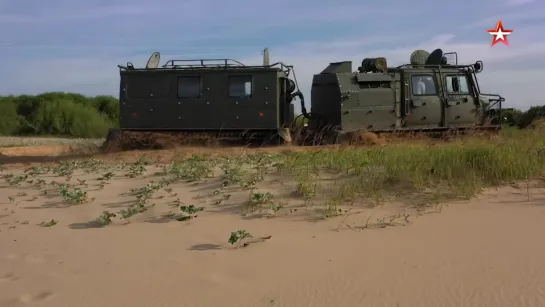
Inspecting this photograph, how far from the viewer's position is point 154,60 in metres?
14.5

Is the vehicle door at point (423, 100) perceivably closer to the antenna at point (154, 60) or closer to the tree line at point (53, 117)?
the antenna at point (154, 60)

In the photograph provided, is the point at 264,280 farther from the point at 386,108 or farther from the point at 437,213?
the point at 386,108

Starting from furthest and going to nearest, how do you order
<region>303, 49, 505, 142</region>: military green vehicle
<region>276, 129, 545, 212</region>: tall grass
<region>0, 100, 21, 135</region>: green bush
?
<region>0, 100, 21, 135</region>: green bush, <region>303, 49, 505, 142</region>: military green vehicle, <region>276, 129, 545, 212</region>: tall grass

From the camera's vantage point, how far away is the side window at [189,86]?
13945 mm

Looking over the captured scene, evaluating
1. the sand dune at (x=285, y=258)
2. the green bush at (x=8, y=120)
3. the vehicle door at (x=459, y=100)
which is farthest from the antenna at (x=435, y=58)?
the green bush at (x=8, y=120)

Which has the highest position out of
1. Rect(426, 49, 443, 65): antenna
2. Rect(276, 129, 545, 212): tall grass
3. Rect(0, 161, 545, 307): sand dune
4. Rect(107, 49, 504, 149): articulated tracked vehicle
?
Rect(426, 49, 443, 65): antenna

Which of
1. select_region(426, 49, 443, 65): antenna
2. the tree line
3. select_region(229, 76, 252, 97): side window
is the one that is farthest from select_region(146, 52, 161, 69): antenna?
the tree line

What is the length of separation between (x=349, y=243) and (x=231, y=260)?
1002 millimetres

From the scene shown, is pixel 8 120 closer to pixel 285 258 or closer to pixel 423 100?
pixel 423 100

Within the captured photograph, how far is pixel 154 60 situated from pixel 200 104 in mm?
1782

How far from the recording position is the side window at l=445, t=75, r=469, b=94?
46.3ft

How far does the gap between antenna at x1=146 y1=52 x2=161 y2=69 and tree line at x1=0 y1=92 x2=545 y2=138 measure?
581 inches

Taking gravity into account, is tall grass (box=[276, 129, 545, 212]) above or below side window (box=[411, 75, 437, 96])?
below

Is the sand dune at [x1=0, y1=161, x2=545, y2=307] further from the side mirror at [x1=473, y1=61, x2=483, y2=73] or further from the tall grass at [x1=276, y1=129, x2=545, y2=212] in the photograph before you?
the side mirror at [x1=473, y1=61, x2=483, y2=73]
